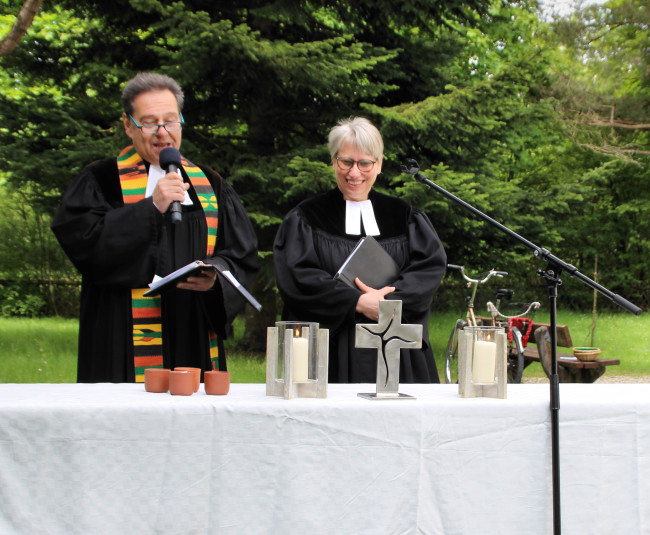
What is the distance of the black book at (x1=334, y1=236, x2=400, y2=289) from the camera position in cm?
337

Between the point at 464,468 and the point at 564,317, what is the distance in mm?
17048

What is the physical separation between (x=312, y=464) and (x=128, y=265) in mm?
1438

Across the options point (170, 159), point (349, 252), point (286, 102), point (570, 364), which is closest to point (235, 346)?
point (286, 102)

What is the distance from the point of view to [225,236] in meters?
3.54

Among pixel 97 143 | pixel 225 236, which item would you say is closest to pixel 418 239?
pixel 225 236

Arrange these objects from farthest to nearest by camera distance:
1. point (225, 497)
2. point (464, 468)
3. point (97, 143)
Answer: point (97, 143) → point (464, 468) → point (225, 497)

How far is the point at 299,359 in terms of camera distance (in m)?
2.42

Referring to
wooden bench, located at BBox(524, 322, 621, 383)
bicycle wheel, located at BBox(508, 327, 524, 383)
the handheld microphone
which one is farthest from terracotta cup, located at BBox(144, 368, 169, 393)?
bicycle wheel, located at BBox(508, 327, 524, 383)

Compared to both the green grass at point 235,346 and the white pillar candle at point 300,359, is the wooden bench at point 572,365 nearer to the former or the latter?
the green grass at point 235,346

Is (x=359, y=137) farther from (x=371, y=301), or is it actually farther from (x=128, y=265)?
(x=128, y=265)

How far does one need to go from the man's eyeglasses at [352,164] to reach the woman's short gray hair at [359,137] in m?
0.04

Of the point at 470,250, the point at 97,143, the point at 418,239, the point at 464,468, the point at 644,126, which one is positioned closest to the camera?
the point at 464,468

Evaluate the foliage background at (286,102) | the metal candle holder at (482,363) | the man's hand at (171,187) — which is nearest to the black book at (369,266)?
the man's hand at (171,187)

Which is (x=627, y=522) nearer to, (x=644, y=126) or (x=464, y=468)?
(x=464, y=468)
